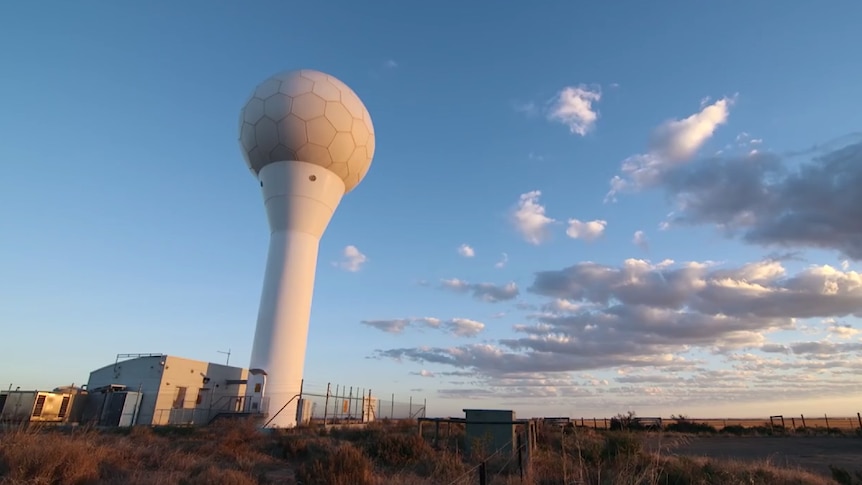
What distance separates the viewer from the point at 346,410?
113 ft

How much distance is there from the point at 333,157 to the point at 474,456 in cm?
2198

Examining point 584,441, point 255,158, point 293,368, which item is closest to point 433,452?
point 584,441

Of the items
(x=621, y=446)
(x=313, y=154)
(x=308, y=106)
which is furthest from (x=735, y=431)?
(x=308, y=106)

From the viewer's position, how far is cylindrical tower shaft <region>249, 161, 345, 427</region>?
27.8m

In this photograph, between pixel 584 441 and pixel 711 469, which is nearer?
pixel 711 469

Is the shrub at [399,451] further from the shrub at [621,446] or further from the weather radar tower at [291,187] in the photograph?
the weather radar tower at [291,187]

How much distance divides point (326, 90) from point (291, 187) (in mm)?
6963

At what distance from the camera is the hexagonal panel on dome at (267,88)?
31281 millimetres

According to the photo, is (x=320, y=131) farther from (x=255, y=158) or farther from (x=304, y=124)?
(x=255, y=158)

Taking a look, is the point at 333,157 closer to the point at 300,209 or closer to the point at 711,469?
the point at 300,209

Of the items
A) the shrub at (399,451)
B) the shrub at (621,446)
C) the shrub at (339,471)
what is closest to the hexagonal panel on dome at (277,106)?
the shrub at (399,451)

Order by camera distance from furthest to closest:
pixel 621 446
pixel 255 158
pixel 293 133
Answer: pixel 255 158
pixel 293 133
pixel 621 446

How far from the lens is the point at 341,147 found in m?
31.4

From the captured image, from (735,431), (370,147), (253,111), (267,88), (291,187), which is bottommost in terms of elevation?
(735,431)
